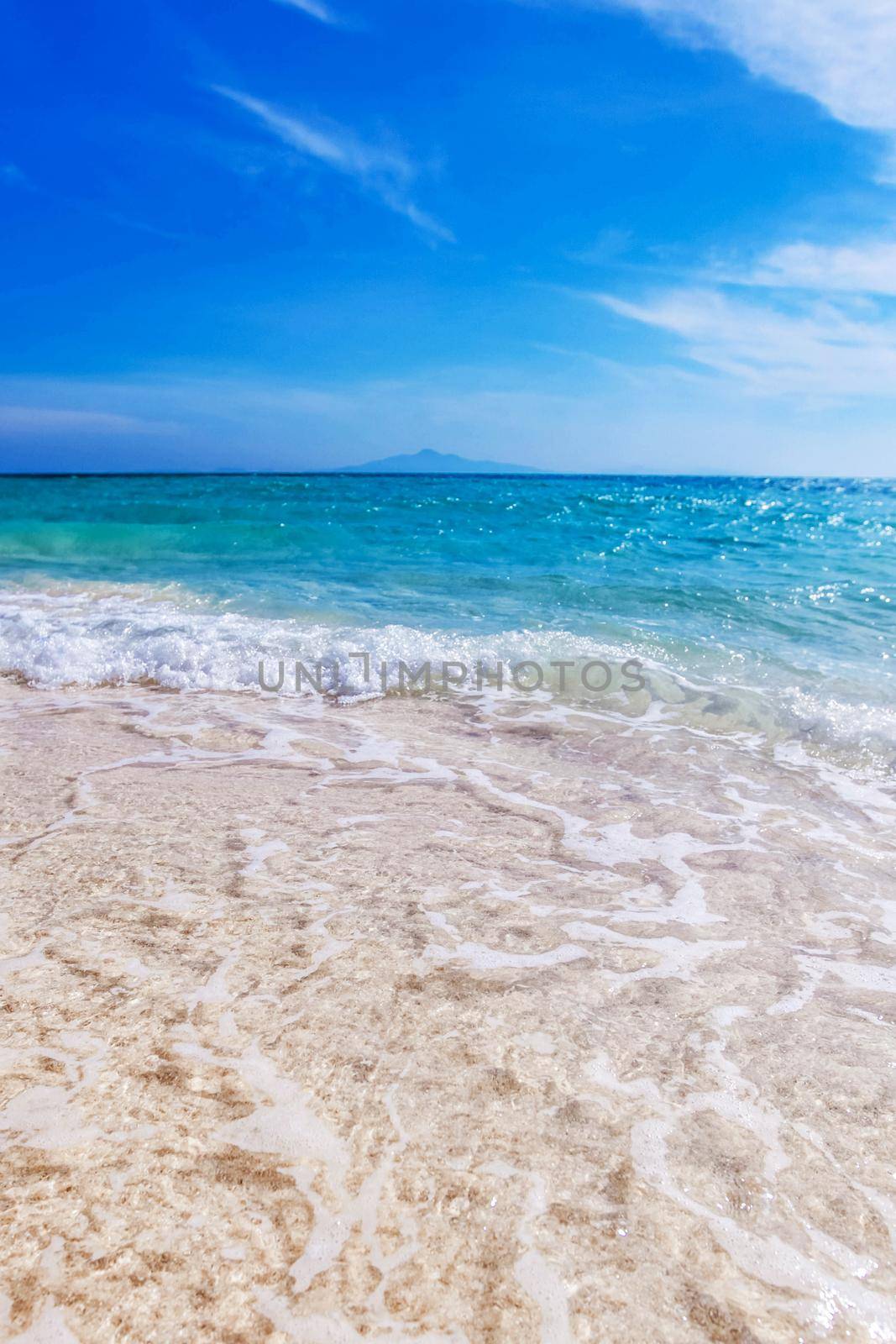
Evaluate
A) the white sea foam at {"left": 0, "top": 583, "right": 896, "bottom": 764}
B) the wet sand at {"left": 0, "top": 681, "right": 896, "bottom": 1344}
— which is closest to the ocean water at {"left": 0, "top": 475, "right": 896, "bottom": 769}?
the white sea foam at {"left": 0, "top": 583, "right": 896, "bottom": 764}

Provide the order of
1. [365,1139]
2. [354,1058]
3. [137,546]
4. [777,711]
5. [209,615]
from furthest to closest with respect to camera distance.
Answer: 1. [137,546]
2. [209,615]
3. [777,711]
4. [354,1058]
5. [365,1139]

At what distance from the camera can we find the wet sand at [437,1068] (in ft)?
5.37

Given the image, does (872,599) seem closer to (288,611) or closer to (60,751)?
(288,611)

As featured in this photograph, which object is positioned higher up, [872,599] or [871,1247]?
[872,599]

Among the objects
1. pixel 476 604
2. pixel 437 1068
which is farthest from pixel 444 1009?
pixel 476 604

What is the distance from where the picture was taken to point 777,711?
6.14m

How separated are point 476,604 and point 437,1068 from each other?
8.09 metres


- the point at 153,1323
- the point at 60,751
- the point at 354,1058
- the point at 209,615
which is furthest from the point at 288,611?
the point at 153,1323

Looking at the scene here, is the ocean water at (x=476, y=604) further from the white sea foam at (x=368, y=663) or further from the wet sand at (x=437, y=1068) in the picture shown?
the wet sand at (x=437, y=1068)

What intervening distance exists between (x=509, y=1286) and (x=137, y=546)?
54.9 ft

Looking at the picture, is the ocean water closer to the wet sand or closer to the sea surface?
the sea surface

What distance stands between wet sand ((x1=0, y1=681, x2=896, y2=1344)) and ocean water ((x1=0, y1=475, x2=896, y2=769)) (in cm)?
259

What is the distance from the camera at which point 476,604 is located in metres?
10.0

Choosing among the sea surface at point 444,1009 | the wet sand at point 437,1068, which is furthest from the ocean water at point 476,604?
the wet sand at point 437,1068
